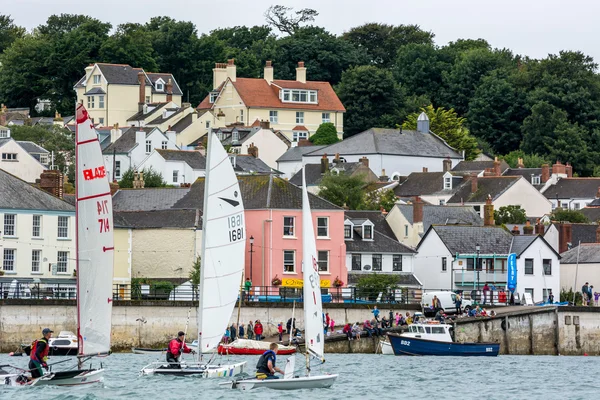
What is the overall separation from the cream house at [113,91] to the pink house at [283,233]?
71283 millimetres

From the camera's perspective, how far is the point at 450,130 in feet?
525

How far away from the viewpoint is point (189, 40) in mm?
180750

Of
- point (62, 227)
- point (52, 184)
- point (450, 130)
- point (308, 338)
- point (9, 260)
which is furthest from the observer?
point (450, 130)

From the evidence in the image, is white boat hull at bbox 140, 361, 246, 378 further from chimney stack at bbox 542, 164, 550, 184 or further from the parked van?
chimney stack at bbox 542, 164, 550, 184

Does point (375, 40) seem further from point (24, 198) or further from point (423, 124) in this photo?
point (24, 198)

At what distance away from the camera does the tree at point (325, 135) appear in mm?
157125

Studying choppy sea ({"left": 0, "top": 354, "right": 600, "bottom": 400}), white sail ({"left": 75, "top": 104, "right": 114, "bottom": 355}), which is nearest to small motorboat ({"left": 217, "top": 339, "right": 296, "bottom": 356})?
choppy sea ({"left": 0, "top": 354, "right": 600, "bottom": 400})

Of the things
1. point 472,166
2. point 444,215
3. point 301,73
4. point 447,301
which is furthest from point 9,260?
point 301,73

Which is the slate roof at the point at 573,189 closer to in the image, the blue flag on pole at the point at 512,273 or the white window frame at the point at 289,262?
the blue flag on pole at the point at 512,273

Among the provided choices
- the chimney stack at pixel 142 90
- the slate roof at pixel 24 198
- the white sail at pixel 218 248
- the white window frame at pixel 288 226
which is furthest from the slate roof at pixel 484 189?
the white sail at pixel 218 248

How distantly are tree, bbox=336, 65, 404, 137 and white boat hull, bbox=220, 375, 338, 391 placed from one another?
115360 mm

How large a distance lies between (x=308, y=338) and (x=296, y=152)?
93734 mm

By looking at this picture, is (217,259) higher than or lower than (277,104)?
lower

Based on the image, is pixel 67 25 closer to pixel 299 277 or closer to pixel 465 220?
pixel 465 220
